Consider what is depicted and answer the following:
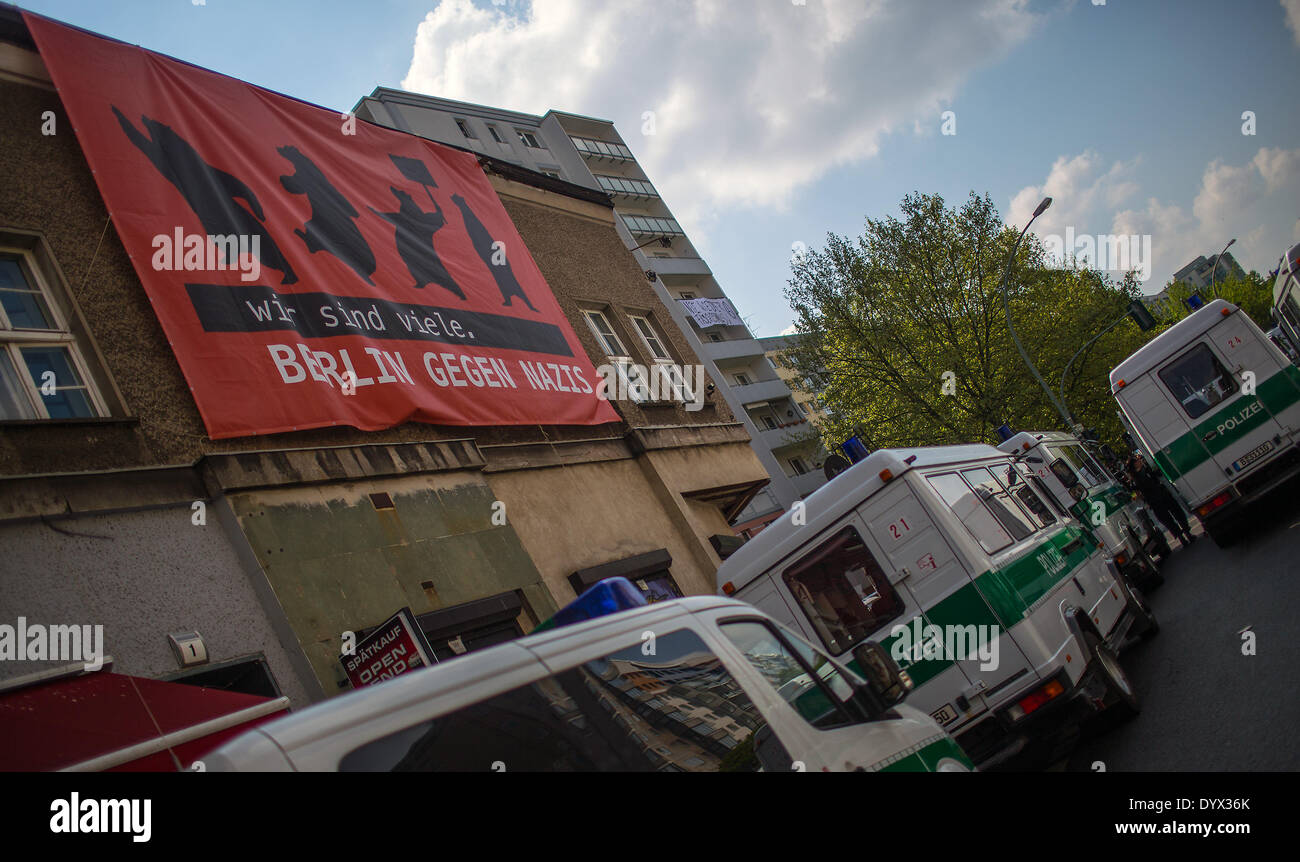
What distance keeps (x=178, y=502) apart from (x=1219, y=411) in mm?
12841

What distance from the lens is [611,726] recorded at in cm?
261

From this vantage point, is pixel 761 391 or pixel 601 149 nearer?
pixel 601 149

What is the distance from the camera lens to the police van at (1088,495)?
1062 cm

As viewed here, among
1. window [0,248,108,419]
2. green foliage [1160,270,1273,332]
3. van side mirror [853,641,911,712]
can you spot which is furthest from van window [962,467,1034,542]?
green foliage [1160,270,1273,332]

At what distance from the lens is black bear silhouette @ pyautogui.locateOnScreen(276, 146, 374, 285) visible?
9320 mm

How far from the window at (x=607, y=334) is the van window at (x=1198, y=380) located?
8.33 metres

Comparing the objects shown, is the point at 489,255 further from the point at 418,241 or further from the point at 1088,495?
the point at 1088,495

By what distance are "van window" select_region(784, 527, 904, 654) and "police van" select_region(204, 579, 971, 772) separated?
7.76 ft

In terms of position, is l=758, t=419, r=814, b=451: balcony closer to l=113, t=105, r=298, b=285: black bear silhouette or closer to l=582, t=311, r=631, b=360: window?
l=582, t=311, r=631, b=360: window

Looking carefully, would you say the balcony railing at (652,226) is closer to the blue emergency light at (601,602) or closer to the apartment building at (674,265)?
the apartment building at (674,265)

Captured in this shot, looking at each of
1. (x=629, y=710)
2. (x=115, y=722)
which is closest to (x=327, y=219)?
(x=115, y=722)

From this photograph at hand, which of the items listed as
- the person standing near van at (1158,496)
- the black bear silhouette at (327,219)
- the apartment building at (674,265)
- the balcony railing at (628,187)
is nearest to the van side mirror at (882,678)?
the black bear silhouette at (327,219)
